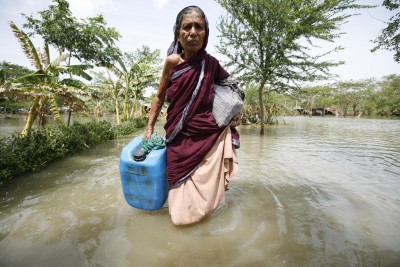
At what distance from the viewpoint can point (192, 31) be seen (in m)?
1.99

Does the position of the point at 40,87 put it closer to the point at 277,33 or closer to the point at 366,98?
the point at 277,33

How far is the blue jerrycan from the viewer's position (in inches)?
81.4

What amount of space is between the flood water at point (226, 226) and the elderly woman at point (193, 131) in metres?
0.33

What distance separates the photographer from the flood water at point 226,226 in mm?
1798

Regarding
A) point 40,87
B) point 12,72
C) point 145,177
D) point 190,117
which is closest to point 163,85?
point 190,117

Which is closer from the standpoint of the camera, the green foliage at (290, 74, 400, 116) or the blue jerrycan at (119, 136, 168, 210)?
the blue jerrycan at (119, 136, 168, 210)

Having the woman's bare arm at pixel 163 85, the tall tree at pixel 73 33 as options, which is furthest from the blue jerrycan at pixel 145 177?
the tall tree at pixel 73 33

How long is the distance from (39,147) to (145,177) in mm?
4614

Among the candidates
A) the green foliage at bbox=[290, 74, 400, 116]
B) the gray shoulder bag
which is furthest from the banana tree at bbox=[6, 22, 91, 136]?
the green foliage at bbox=[290, 74, 400, 116]

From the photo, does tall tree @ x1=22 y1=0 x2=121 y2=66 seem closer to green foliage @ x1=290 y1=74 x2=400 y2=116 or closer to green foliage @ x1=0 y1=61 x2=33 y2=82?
green foliage @ x1=0 y1=61 x2=33 y2=82

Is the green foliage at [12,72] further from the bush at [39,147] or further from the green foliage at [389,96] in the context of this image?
the green foliage at [389,96]

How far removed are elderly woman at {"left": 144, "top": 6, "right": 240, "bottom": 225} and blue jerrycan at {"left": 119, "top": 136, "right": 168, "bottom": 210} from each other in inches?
3.8

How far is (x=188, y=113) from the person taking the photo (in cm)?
206

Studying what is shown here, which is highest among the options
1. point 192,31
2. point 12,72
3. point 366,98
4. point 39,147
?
point 366,98
